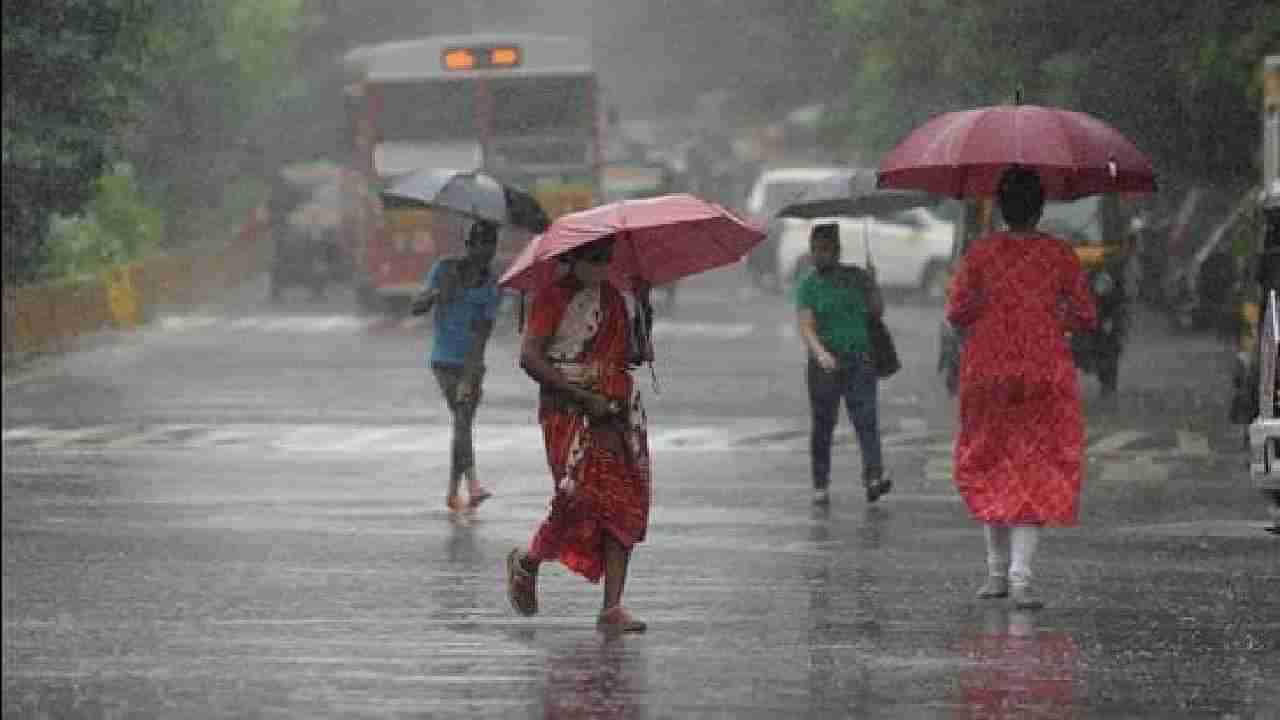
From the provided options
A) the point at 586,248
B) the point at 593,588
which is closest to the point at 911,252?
the point at 593,588

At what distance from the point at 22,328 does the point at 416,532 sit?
→ 16711mm

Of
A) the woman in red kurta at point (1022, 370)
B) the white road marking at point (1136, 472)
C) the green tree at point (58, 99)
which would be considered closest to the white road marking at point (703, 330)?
the green tree at point (58, 99)

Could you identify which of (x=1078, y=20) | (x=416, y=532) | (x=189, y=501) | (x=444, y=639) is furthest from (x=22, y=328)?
(x=444, y=639)

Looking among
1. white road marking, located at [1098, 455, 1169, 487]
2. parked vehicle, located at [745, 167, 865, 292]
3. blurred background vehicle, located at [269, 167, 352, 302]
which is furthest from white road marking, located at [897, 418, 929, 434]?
blurred background vehicle, located at [269, 167, 352, 302]

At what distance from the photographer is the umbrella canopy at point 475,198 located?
52.4 feet

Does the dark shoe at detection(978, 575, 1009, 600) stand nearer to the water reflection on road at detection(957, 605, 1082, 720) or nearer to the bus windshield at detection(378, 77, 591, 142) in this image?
the water reflection on road at detection(957, 605, 1082, 720)

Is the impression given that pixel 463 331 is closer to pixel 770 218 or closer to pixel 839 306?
pixel 839 306

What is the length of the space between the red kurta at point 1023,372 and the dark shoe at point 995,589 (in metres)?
0.31

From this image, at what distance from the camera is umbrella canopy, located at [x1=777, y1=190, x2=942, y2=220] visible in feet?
56.9

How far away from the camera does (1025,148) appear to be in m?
12.1

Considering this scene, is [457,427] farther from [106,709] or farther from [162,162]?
[162,162]

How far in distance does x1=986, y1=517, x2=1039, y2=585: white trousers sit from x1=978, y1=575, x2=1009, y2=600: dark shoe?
0.7 inches

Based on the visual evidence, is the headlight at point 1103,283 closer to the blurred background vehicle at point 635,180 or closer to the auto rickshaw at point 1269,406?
the auto rickshaw at point 1269,406

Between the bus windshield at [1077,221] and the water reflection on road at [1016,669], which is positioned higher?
the water reflection on road at [1016,669]
